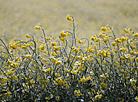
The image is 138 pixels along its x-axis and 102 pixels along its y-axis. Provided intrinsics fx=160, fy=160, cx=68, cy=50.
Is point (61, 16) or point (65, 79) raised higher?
point (61, 16)

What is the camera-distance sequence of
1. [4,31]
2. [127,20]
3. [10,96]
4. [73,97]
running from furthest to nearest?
1. [127,20]
2. [4,31]
3. [10,96]
4. [73,97]

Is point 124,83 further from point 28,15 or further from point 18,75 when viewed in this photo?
point 28,15

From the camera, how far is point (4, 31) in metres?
4.41

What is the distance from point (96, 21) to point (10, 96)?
165 inches

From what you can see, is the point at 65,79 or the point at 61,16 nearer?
the point at 65,79

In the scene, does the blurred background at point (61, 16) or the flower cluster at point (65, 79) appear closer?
the flower cluster at point (65, 79)

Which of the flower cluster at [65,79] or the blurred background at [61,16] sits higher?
the blurred background at [61,16]

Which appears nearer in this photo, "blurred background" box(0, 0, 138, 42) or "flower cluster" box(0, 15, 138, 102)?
"flower cluster" box(0, 15, 138, 102)

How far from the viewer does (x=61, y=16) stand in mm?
4914

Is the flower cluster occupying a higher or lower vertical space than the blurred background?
lower

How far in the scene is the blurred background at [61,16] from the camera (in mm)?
4594

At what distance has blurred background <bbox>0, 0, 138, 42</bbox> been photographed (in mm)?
4594

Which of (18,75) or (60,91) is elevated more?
(18,75)

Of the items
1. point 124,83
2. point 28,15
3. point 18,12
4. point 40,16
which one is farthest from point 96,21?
point 124,83
